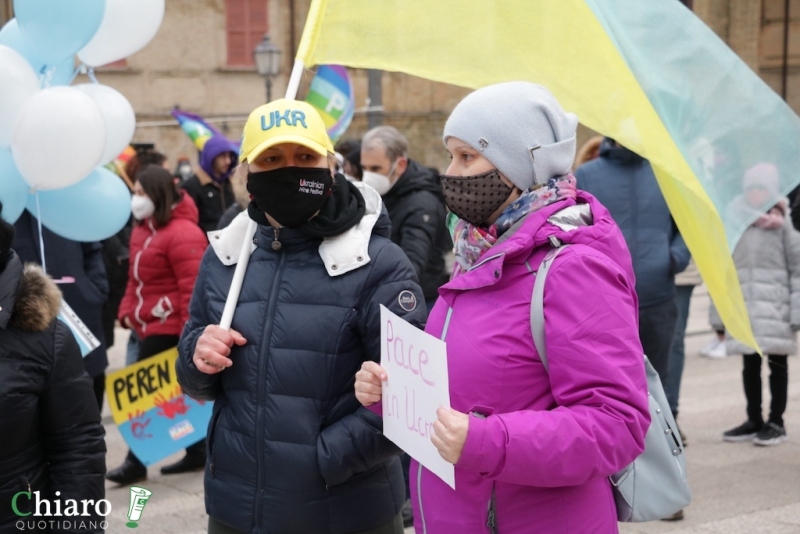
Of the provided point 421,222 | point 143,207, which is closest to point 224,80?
point 143,207

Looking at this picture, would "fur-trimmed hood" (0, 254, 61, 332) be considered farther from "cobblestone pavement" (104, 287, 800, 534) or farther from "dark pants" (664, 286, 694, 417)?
"dark pants" (664, 286, 694, 417)

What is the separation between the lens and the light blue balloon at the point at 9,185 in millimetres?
4441

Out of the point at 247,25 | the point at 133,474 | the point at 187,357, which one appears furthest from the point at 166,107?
the point at 187,357

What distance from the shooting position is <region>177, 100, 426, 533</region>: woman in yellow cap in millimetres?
2887

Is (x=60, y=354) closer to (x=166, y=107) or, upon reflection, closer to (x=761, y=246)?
(x=761, y=246)

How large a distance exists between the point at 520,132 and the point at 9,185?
288 centimetres

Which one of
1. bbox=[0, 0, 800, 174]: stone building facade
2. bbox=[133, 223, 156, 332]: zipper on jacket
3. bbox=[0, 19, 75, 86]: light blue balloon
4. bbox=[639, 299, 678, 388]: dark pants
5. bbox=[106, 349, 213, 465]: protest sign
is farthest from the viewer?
bbox=[0, 0, 800, 174]: stone building facade

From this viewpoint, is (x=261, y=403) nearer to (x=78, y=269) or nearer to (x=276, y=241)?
(x=276, y=241)

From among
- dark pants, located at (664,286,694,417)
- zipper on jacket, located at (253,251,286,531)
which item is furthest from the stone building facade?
zipper on jacket, located at (253,251,286,531)

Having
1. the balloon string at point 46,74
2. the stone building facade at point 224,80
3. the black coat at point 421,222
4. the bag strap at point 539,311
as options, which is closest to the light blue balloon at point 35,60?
the balloon string at point 46,74

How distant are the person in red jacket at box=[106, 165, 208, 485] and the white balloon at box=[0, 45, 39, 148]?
234 cm

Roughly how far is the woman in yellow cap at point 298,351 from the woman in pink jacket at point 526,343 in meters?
0.41

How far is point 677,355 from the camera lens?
7137mm

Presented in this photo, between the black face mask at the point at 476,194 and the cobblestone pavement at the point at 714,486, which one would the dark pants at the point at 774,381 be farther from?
the black face mask at the point at 476,194
